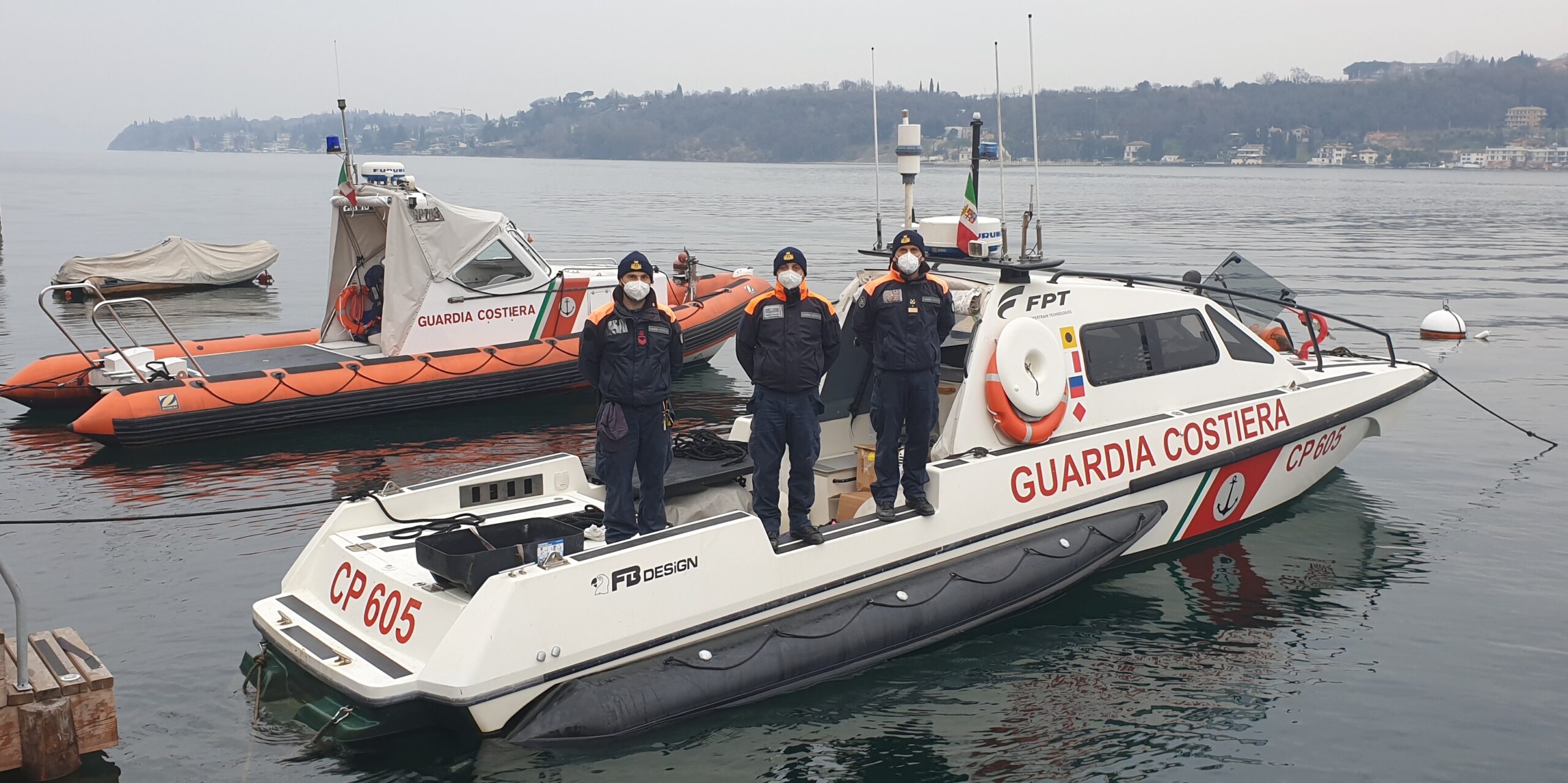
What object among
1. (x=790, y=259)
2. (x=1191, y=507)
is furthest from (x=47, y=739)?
(x=1191, y=507)

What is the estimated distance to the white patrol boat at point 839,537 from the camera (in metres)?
5.91

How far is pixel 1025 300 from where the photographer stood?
8031 millimetres

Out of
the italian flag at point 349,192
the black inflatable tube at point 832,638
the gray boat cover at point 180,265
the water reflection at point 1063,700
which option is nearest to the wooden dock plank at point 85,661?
the water reflection at point 1063,700

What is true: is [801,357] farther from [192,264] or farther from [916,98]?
[916,98]

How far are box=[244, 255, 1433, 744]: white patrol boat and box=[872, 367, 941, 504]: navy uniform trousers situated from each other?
0.53 ft

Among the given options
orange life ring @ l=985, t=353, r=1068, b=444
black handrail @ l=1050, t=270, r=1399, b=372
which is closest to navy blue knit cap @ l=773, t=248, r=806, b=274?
orange life ring @ l=985, t=353, r=1068, b=444

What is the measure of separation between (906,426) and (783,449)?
846mm

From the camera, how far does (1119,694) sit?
690cm

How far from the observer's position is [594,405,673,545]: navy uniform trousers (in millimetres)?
6652

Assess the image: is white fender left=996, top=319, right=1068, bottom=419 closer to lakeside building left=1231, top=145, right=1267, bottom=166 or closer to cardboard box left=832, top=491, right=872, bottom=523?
cardboard box left=832, top=491, right=872, bottom=523

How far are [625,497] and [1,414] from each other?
11.0 metres

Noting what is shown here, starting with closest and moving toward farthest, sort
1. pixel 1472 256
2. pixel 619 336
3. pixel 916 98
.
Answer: pixel 619 336 < pixel 1472 256 < pixel 916 98

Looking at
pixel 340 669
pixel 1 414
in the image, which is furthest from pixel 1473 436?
pixel 1 414

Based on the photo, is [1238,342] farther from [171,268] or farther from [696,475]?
[171,268]
